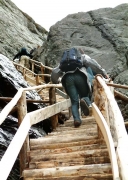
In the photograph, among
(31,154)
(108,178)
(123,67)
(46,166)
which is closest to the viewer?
(108,178)

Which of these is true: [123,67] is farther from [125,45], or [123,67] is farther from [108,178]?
[108,178]

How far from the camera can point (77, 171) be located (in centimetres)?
350

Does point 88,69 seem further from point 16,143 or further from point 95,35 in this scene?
point 95,35

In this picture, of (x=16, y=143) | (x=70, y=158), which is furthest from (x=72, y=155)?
(x=16, y=143)

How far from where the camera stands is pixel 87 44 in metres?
16.1

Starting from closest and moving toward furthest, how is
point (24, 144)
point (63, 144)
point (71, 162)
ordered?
point (71, 162) < point (24, 144) < point (63, 144)

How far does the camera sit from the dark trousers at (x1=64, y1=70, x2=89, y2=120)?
5.61m

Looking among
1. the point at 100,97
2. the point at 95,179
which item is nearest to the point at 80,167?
the point at 95,179

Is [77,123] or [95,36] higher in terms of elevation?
[77,123]

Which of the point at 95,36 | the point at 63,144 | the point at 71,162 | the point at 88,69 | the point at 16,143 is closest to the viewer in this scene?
the point at 16,143

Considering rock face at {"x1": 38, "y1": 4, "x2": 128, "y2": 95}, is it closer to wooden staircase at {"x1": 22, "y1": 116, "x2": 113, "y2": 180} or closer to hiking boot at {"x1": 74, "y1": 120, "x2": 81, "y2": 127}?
hiking boot at {"x1": 74, "y1": 120, "x2": 81, "y2": 127}

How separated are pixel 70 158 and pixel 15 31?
74.3ft

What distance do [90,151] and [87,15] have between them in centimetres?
1536

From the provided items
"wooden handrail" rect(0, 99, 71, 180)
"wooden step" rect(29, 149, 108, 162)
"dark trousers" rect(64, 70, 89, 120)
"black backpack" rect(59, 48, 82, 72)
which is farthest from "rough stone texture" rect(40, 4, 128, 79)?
"wooden step" rect(29, 149, 108, 162)
